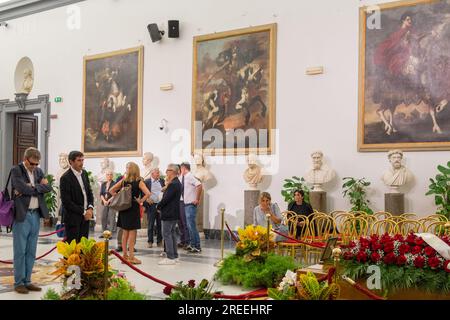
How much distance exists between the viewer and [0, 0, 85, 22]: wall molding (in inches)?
688

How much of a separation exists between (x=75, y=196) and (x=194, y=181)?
13.7 ft

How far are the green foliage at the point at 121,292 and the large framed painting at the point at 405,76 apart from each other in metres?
7.94

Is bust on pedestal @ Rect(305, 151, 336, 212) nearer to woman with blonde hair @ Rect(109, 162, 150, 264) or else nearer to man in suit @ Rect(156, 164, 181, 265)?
man in suit @ Rect(156, 164, 181, 265)

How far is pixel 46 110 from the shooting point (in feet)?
58.4

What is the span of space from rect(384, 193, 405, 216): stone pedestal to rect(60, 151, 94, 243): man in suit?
6.32 metres

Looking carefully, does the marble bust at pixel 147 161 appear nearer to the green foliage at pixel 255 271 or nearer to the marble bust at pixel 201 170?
the marble bust at pixel 201 170

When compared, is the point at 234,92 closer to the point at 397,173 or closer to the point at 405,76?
the point at 405,76

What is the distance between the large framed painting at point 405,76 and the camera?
10875 mm

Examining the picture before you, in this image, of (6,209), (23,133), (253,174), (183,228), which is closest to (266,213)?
(183,228)

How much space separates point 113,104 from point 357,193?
8.23 m

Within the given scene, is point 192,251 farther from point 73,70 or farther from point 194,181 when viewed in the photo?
point 73,70

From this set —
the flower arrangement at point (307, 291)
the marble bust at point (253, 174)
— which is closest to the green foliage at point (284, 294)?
the flower arrangement at point (307, 291)

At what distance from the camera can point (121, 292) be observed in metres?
4.77
